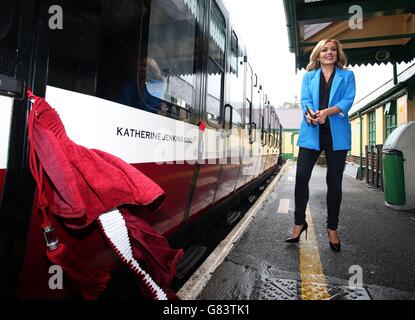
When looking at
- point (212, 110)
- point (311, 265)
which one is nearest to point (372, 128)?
Result: point (212, 110)

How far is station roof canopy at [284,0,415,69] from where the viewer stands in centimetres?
486

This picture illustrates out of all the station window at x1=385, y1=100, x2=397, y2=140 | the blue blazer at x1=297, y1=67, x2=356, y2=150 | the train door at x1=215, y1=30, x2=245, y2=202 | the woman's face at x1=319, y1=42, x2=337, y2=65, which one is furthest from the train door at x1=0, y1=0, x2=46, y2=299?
the station window at x1=385, y1=100, x2=397, y2=140

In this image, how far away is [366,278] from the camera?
2303 mm

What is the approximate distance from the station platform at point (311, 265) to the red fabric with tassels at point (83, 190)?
0.90 metres

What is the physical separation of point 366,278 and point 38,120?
7.83ft

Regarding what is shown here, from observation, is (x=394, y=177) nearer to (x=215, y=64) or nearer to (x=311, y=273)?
(x=311, y=273)

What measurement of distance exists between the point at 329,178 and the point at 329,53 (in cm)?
116

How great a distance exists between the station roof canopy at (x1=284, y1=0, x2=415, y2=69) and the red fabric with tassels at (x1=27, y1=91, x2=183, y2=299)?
14.6ft

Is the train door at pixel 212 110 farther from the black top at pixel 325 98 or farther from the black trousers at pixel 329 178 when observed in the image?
the black top at pixel 325 98

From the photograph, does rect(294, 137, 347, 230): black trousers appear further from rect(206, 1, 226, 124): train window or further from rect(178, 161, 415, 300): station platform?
rect(206, 1, 226, 124): train window

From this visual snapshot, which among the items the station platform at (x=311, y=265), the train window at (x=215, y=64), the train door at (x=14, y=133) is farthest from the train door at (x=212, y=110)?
the train door at (x=14, y=133)

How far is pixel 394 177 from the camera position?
199 inches

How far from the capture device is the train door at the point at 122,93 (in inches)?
50.4
